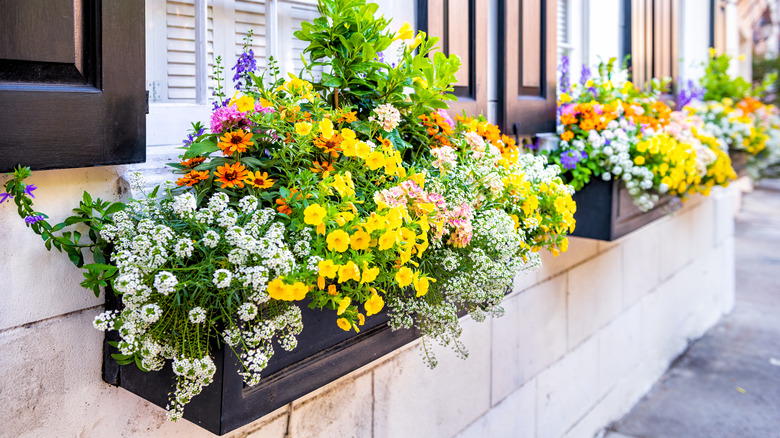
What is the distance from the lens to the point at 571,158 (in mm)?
2951

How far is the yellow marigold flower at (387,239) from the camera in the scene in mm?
1344

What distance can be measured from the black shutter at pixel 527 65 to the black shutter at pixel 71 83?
1743 mm

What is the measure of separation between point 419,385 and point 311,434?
0.61 metres

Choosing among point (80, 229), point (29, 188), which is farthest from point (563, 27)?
point (29, 188)

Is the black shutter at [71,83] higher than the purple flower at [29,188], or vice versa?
the black shutter at [71,83]

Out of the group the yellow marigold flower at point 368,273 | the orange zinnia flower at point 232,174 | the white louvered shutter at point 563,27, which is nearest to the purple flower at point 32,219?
the orange zinnia flower at point 232,174

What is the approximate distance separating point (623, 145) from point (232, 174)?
2126 mm

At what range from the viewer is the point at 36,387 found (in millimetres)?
1365

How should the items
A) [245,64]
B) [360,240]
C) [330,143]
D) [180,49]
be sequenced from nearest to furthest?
[360,240]
[330,143]
[245,64]
[180,49]

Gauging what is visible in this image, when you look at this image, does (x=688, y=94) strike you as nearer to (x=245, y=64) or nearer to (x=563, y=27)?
(x=563, y=27)

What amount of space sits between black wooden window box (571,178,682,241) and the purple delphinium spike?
683mm

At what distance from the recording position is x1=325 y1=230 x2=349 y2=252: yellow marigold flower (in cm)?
129

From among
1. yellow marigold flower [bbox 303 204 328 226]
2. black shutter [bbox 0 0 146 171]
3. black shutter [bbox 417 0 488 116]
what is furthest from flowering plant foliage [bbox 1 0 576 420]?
black shutter [bbox 417 0 488 116]

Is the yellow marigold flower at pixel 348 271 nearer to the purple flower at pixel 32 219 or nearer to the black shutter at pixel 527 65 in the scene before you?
the purple flower at pixel 32 219
